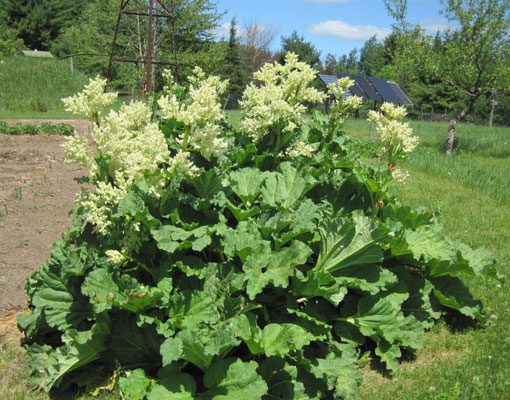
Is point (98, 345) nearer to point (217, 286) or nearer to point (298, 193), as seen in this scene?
point (217, 286)

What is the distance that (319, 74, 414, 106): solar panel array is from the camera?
15.9 metres

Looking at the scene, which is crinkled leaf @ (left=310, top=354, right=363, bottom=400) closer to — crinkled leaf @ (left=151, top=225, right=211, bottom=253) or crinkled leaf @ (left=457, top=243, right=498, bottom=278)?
crinkled leaf @ (left=151, top=225, right=211, bottom=253)

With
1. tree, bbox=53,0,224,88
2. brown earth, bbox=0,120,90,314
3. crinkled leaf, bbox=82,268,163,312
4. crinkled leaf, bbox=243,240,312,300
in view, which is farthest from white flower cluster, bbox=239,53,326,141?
tree, bbox=53,0,224,88

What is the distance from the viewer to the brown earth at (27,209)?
12.6ft

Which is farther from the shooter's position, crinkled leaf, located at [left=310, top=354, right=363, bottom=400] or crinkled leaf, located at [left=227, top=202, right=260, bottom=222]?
crinkled leaf, located at [left=227, top=202, right=260, bottom=222]

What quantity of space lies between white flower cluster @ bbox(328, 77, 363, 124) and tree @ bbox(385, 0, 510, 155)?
9470mm

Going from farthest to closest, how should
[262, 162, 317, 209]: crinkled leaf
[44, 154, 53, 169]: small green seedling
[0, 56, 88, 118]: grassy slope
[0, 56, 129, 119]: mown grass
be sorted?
[0, 56, 88, 118]: grassy slope, [0, 56, 129, 119]: mown grass, [44, 154, 53, 169]: small green seedling, [262, 162, 317, 209]: crinkled leaf

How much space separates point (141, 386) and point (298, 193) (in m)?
1.62

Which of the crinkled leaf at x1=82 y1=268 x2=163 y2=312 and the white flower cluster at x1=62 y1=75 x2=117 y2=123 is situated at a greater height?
the white flower cluster at x1=62 y1=75 x2=117 y2=123

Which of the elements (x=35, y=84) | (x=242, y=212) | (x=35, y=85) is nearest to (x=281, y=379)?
(x=242, y=212)

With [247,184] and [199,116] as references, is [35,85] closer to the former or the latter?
[247,184]

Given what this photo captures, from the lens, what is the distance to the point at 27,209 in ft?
17.9

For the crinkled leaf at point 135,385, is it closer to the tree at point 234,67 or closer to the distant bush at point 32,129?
the distant bush at point 32,129

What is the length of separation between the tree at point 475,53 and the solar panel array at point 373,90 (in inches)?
94.0
